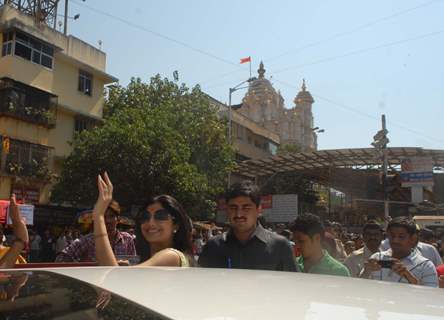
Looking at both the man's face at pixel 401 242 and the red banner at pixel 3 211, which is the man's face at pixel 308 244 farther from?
the red banner at pixel 3 211

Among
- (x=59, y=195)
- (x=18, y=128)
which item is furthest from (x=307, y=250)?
(x=18, y=128)

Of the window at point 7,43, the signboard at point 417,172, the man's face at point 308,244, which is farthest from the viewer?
the signboard at point 417,172

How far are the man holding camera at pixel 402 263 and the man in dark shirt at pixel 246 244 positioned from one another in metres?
0.81

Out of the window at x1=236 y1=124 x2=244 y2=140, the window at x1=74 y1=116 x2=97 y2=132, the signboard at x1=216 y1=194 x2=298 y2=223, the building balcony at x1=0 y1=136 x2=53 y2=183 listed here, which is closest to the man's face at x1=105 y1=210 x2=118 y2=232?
the building balcony at x1=0 y1=136 x2=53 y2=183

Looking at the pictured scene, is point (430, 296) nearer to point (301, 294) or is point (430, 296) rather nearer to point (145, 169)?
point (301, 294)

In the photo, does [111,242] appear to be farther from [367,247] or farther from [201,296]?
[201,296]

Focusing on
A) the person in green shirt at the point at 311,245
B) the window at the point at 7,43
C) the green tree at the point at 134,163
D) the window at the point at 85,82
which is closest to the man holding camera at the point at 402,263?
the person in green shirt at the point at 311,245

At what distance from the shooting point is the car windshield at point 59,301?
49.2 inches

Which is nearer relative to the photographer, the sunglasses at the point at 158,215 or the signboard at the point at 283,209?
the sunglasses at the point at 158,215

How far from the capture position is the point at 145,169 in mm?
21234

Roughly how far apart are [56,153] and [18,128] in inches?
120

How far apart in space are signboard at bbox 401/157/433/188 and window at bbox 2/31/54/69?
21.0 m

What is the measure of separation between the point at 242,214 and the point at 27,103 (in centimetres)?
2128

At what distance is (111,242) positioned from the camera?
460 centimetres
